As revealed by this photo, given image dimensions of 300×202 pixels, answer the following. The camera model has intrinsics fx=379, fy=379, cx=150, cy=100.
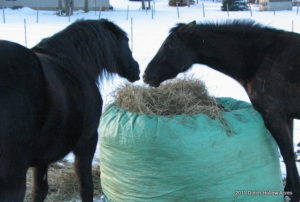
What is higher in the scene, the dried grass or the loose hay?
the loose hay

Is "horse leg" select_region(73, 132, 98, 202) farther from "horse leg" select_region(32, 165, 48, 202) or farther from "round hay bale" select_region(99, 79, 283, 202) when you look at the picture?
"horse leg" select_region(32, 165, 48, 202)

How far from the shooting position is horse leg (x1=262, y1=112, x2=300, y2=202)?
10.9 ft

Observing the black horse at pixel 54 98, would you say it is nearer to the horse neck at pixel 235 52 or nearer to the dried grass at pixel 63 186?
the dried grass at pixel 63 186

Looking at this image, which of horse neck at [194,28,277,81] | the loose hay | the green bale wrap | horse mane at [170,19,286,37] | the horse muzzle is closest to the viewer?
the green bale wrap

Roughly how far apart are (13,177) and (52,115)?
455 mm

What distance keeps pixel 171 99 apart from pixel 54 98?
1282 mm

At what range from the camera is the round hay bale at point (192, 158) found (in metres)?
2.99

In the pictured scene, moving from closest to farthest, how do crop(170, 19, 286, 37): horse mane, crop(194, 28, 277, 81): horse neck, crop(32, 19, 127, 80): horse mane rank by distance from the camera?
crop(32, 19, 127, 80): horse mane < crop(194, 28, 277, 81): horse neck < crop(170, 19, 286, 37): horse mane

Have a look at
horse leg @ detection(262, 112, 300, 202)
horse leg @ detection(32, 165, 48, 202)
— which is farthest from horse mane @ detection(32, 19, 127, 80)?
horse leg @ detection(262, 112, 300, 202)

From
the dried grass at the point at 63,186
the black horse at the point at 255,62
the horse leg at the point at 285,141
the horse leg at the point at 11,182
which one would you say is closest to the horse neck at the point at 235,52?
the black horse at the point at 255,62

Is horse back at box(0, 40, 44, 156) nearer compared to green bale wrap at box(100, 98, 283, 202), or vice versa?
horse back at box(0, 40, 44, 156)

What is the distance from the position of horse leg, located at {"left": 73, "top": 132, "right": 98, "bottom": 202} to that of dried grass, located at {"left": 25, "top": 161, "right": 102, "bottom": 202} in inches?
20.1

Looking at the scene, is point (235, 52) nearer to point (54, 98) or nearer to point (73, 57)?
point (73, 57)

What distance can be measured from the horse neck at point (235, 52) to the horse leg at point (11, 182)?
2.20 metres
